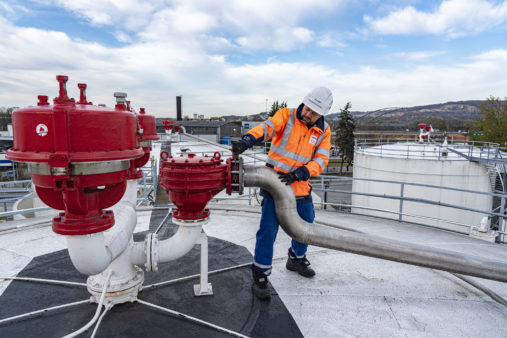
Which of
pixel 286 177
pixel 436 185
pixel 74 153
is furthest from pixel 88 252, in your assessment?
pixel 436 185

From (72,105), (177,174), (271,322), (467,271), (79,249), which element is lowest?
(271,322)

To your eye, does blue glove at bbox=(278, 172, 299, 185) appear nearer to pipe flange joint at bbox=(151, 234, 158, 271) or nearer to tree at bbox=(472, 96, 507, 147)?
pipe flange joint at bbox=(151, 234, 158, 271)

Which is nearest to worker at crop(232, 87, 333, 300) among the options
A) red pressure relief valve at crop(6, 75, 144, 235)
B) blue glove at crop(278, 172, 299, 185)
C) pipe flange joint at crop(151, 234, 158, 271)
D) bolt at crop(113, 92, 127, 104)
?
blue glove at crop(278, 172, 299, 185)

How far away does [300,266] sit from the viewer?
3236mm

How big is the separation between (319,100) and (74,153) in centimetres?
187

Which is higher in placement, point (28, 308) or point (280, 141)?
point (280, 141)

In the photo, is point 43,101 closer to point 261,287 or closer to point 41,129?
point 41,129

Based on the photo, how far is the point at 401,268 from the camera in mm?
3441

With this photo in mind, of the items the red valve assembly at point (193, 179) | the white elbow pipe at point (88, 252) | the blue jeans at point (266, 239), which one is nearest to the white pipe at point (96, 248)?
the white elbow pipe at point (88, 252)

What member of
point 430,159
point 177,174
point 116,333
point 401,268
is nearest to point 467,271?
point 401,268

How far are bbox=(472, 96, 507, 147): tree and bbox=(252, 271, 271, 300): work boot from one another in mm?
26602

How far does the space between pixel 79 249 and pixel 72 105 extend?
805 mm

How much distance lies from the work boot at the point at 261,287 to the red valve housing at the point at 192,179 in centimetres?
90

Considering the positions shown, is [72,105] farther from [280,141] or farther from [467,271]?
[467,271]
